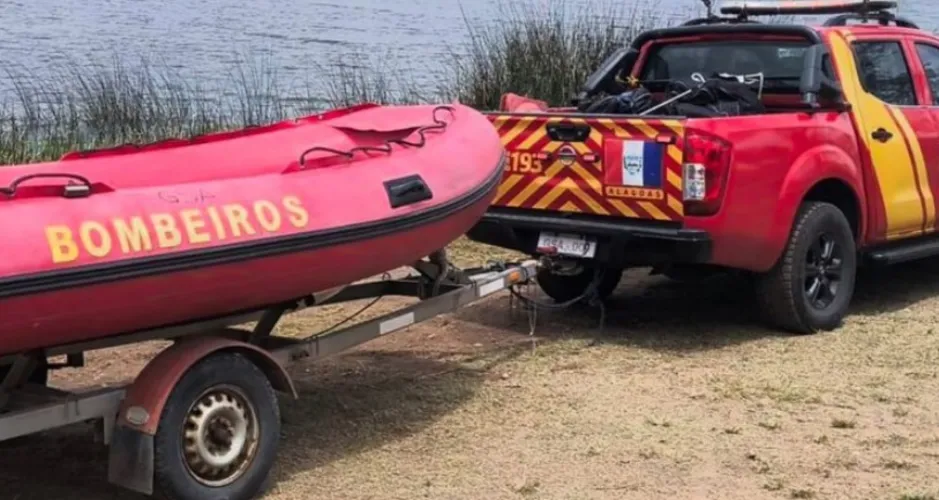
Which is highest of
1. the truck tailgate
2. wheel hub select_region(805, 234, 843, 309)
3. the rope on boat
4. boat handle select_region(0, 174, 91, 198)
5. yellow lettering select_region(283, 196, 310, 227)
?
boat handle select_region(0, 174, 91, 198)

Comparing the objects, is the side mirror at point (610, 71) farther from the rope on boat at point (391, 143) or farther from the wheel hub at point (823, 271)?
the rope on boat at point (391, 143)

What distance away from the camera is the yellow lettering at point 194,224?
190 inches

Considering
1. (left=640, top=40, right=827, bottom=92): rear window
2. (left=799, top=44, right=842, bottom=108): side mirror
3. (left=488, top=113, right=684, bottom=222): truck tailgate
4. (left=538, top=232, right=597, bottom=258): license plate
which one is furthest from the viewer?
(left=640, top=40, right=827, bottom=92): rear window

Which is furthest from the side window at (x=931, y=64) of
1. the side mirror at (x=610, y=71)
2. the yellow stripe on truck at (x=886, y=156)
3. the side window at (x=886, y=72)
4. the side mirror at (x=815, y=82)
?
the side mirror at (x=610, y=71)

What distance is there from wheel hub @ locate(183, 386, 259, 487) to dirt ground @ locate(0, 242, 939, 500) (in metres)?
0.25

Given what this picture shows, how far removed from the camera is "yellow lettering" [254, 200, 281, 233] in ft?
16.7

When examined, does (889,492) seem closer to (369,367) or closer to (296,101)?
(369,367)

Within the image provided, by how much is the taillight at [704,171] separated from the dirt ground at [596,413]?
0.84 meters

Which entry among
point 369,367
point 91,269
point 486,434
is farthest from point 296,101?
point 91,269

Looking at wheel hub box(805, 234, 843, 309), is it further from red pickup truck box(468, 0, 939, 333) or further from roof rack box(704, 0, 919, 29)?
roof rack box(704, 0, 919, 29)

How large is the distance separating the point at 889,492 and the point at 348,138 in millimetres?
2942

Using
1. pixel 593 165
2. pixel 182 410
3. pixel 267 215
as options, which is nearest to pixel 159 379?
pixel 182 410

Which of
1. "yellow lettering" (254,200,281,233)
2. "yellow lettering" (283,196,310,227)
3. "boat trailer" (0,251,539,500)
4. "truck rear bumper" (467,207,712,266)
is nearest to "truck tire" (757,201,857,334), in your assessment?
"truck rear bumper" (467,207,712,266)

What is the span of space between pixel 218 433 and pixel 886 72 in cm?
503
